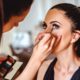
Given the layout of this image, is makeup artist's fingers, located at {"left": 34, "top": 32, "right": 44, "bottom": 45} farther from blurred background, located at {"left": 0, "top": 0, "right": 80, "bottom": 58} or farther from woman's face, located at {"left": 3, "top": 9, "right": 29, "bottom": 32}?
woman's face, located at {"left": 3, "top": 9, "right": 29, "bottom": 32}

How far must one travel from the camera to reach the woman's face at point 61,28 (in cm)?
95

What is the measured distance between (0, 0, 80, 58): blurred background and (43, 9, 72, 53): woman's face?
0.07m

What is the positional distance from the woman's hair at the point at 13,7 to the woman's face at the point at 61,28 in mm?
173

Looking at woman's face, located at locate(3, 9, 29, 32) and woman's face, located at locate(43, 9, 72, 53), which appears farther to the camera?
woman's face, located at locate(3, 9, 29, 32)

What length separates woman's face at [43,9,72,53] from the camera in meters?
0.95

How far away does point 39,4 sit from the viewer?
3.43 ft

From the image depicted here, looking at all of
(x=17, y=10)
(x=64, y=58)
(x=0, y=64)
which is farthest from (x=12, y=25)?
(x=64, y=58)

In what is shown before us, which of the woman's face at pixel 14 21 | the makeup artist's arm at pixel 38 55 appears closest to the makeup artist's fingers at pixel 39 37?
the makeup artist's arm at pixel 38 55

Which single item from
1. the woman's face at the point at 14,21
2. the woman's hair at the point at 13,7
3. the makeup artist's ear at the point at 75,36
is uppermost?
the woman's hair at the point at 13,7

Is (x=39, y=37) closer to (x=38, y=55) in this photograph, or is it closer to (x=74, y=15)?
(x=38, y=55)

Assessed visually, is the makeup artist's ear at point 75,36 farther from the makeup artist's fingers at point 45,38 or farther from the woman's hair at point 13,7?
the woman's hair at point 13,7

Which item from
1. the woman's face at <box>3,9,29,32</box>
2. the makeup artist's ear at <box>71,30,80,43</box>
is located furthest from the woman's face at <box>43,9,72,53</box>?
the woman's face at <box>3,9,29,32</box>

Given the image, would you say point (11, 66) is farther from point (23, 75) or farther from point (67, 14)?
point (67, 14)

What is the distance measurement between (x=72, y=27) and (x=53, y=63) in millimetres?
197
